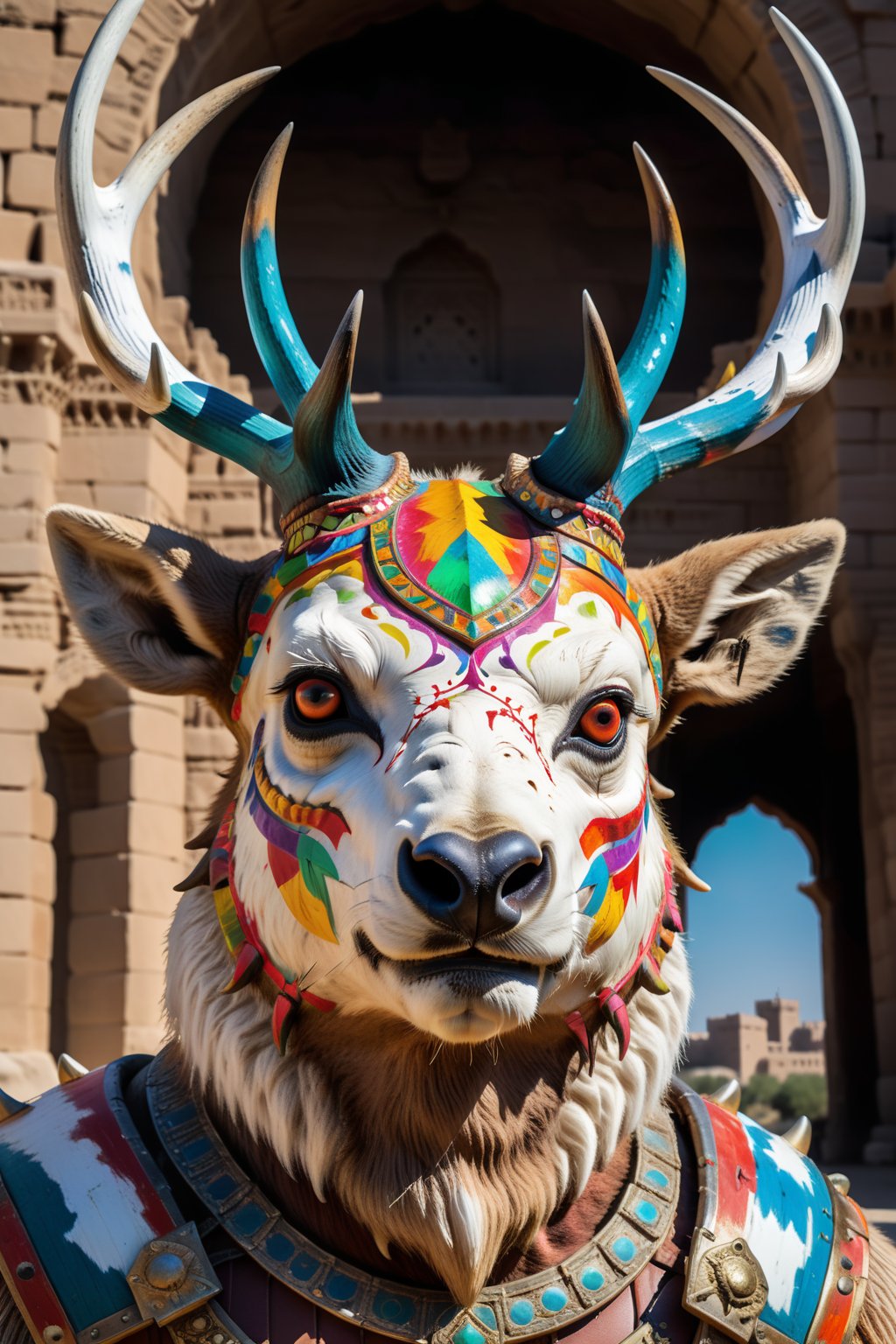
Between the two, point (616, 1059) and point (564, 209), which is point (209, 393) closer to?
point (616, 1059)

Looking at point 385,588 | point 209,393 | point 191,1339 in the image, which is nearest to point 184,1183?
point 191,1339

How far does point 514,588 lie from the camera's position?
2.44 metres

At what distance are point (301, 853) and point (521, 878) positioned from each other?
14.4 inches

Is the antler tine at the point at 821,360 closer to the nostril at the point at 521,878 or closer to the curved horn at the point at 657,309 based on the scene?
the curved horn at the point at 657,309

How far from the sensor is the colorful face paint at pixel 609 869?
7.45 feet

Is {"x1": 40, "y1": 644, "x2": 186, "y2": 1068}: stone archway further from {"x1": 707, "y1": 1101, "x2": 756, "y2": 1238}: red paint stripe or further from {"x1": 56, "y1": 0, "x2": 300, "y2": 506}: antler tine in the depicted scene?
{"x1": 707, "y1": 1101, "x2": 756, "y2": 1238}: red paint stripe

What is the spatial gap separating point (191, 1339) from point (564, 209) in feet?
37.6

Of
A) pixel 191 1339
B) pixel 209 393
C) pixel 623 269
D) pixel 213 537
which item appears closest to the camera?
pixel 191 1339

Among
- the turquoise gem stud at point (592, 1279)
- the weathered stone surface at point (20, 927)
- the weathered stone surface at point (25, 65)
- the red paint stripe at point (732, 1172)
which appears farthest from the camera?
the weathered stone surface at point (25, 65)

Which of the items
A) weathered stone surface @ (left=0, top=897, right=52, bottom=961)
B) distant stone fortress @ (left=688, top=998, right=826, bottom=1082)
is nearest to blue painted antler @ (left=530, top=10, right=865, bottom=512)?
weathered stone surface @ (left=0, top=897, right=52, bottom=961)

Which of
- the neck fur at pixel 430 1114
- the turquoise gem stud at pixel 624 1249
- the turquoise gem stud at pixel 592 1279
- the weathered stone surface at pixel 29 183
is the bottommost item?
the turquoise gem stud at pixel 592 1279

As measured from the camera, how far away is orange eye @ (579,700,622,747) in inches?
94.3

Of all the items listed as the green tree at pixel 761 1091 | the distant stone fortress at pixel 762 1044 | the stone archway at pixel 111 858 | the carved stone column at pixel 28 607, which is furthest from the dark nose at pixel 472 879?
the distant stone fortress at pixel 762 1044

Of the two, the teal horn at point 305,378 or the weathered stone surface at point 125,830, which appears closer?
Answer: the teal horn at point 305,378
